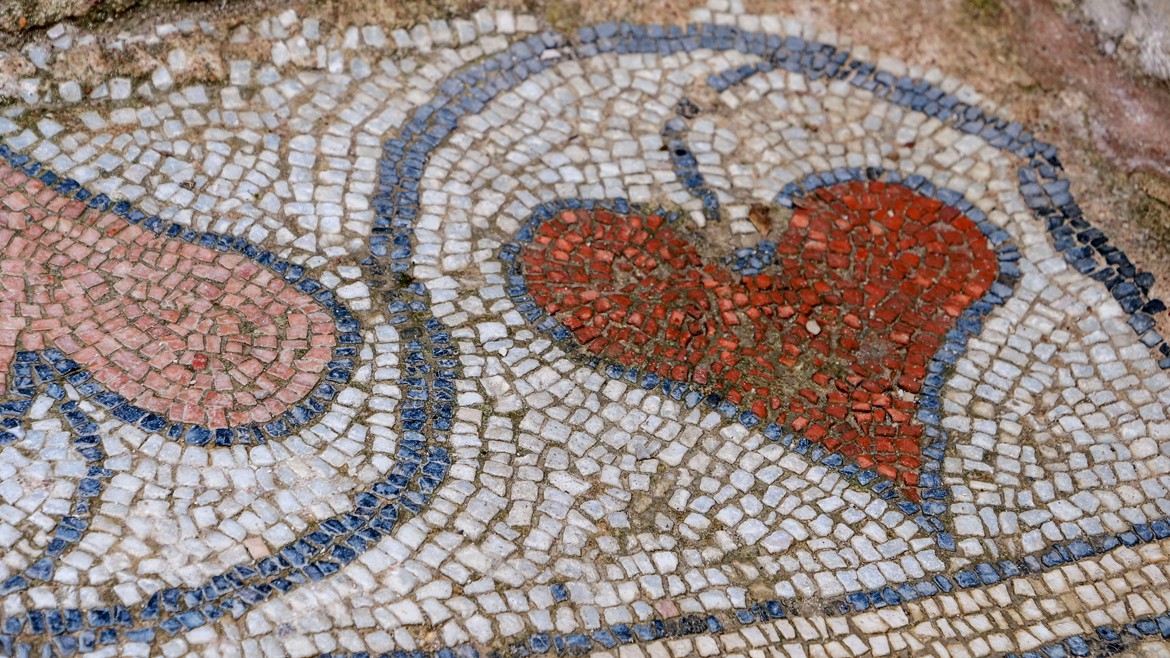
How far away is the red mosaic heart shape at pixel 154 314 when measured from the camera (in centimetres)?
624

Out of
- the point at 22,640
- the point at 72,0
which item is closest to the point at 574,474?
the point at 22,640

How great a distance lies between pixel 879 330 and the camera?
7.16m

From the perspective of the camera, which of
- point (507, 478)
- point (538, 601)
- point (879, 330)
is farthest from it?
point (879, 330)

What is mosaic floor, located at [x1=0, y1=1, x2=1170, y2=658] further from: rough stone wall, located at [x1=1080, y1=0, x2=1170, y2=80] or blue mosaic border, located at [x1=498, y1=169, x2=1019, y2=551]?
rough stone wall, located at [x1=1080, y1=0, x2=1170, y2=80]

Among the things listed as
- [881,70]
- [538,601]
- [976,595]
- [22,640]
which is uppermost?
[881,70]

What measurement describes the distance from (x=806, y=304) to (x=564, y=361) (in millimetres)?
1589

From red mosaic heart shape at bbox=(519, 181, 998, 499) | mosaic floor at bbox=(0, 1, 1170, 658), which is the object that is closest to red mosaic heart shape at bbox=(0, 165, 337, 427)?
mosaic floor at bbox=(0, 1, 1170, 658)

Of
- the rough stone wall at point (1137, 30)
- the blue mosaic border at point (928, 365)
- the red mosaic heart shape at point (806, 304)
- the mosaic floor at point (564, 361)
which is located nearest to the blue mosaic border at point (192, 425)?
the mosaic floor at point (564, 361)

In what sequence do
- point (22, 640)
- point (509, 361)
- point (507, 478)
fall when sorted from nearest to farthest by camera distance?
point (22, 640) → point (507, 478) → point (509, 361)

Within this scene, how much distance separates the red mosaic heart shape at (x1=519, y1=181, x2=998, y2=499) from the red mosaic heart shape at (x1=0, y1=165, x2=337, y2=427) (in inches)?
59.2

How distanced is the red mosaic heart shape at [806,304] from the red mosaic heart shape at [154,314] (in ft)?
4.93

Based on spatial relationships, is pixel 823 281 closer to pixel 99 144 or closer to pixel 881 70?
pixel 881 70

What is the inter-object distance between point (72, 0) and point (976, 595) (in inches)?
253

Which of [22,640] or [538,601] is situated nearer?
[22,640]
